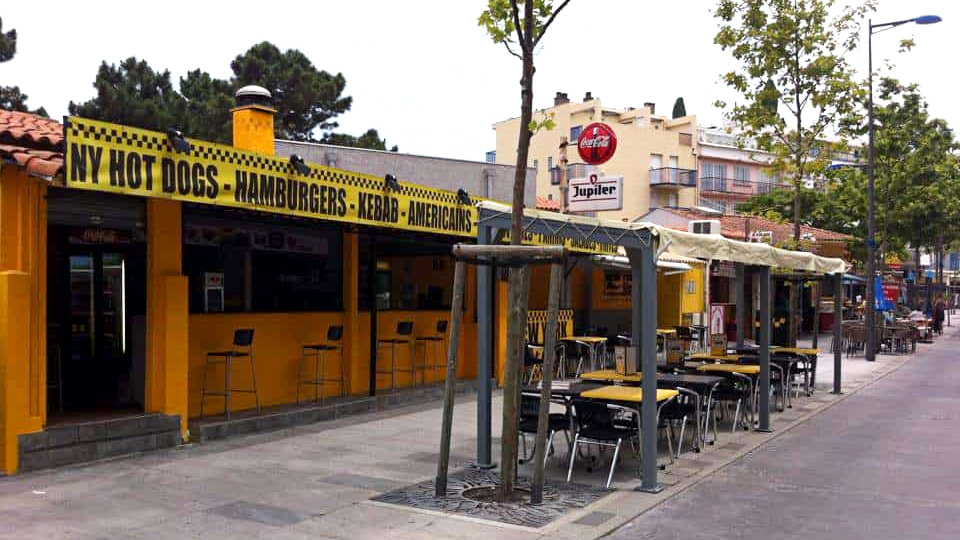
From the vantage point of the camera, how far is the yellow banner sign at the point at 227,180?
761cm

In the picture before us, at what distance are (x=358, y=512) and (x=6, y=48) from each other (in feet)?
85.2

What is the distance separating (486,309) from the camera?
852 centimetres

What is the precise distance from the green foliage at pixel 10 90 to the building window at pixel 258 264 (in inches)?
750

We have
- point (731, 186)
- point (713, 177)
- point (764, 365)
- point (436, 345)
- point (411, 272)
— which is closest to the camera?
point (764, 365)

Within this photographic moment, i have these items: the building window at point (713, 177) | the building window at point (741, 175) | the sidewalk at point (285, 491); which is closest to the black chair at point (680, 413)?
the sidewalk at point (285, 491)

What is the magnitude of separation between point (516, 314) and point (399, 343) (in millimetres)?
7015

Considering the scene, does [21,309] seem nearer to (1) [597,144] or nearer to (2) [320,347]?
(2) [320,347]

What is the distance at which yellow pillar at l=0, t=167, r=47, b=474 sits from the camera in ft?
25.6

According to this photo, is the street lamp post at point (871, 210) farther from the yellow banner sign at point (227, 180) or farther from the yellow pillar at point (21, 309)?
the yellow pillar at point (21, 309)

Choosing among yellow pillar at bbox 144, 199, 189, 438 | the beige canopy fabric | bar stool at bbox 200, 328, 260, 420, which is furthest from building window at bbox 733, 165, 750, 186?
yellow pillar at bbox 144, 199, 189, 438

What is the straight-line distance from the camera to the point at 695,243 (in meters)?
8.74

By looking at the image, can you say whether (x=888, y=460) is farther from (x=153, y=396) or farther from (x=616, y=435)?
A: (x=153, y=396)

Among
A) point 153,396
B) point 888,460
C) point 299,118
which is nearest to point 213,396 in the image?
point 153,396

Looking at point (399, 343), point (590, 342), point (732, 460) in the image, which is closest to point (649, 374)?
point (732, 460)
